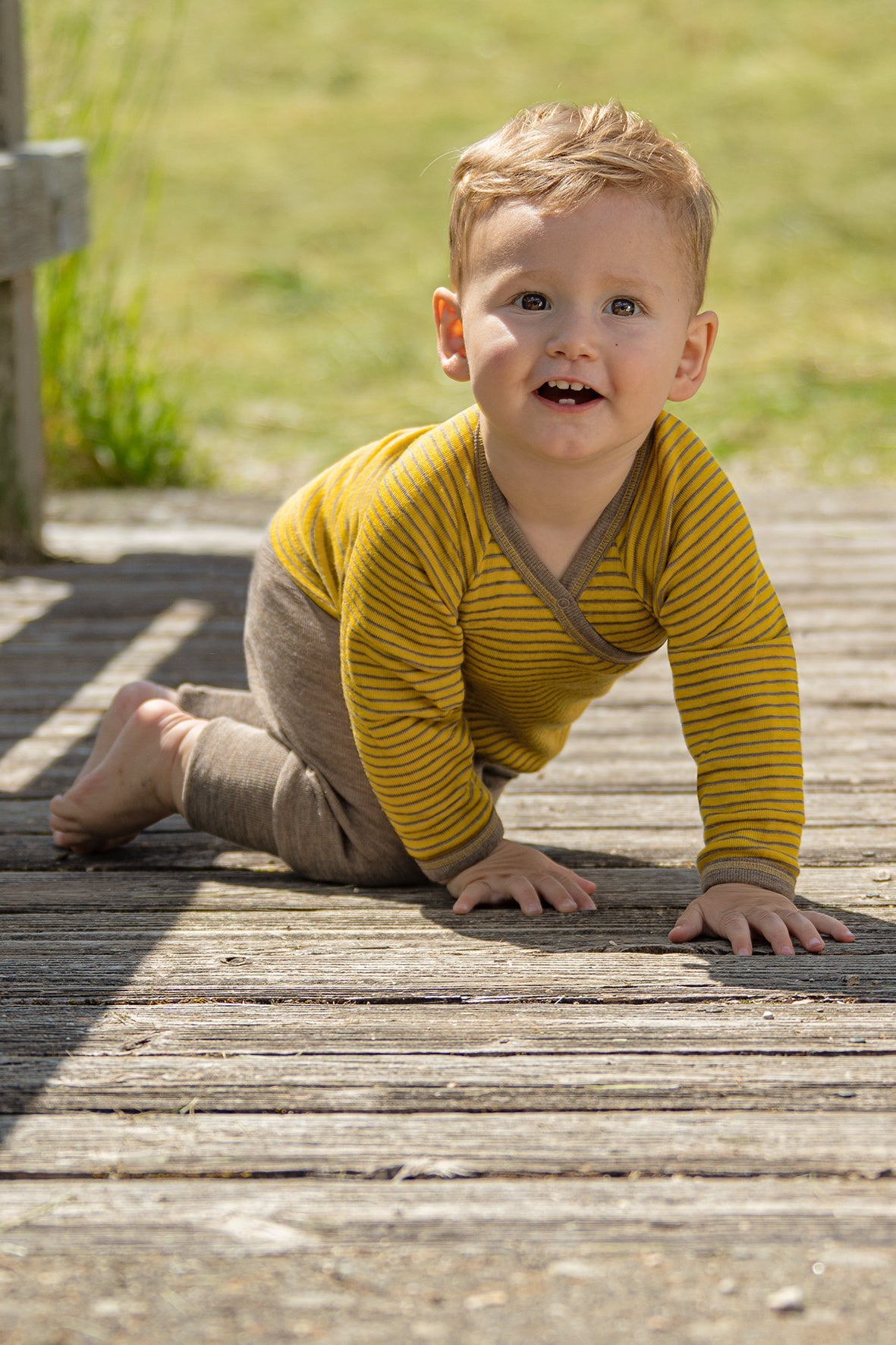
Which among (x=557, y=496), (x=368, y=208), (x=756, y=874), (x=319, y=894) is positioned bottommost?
(x=319, y=894)

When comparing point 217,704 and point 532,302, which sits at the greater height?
point 532,302

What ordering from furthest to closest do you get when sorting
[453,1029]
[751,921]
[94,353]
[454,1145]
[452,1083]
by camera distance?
[94,353] → [751,921] → [453,1029] → [452,1083] → [454,1145]

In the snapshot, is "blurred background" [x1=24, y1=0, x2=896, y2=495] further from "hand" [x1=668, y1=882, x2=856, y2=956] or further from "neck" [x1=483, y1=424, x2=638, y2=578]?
"hand" [x1=668, y1=882, x2=856, y2=956]

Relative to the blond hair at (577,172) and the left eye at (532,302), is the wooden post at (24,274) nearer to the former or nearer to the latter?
the blond hair at (577,172)

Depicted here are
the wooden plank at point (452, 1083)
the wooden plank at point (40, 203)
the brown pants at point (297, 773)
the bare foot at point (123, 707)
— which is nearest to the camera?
the wooden plank at point (452, 1083)

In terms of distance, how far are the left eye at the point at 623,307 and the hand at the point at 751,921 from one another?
686 millimetres

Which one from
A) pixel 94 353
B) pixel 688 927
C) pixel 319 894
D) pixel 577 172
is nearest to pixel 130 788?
pixel 319 894

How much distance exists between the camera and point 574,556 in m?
1.94

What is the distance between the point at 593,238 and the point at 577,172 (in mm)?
77

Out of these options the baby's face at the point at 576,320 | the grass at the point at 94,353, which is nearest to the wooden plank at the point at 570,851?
the baby's face at the point at 576,320

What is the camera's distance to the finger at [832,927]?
1818 millimetres

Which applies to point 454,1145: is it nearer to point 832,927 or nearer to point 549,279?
point 832,927

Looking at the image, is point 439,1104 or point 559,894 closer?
point 439,1104

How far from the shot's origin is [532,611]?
1954 mm
